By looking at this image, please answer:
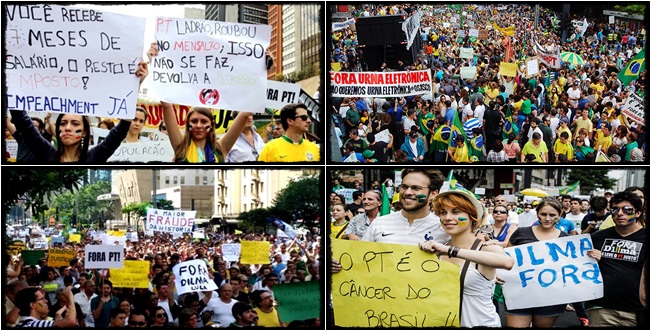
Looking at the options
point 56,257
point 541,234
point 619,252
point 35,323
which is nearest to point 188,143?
point 56,257

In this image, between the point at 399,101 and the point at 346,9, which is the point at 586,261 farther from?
the point at 346,9

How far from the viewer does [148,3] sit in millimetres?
8156

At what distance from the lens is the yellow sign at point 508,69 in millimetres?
8414

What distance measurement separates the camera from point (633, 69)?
27.5ft

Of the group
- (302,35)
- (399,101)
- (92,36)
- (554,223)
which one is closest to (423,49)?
(399,101)

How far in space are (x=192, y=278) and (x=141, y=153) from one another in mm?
1225

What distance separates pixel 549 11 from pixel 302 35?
227cm

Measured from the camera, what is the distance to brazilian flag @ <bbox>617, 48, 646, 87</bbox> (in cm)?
835

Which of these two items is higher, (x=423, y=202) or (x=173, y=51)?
(x=173, y=51)

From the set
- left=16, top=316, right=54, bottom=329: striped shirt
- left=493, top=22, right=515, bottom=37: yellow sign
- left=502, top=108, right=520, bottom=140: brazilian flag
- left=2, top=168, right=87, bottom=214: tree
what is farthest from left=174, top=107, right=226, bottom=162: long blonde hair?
left=493, top=22, right=515, bottom=37: yellow sign

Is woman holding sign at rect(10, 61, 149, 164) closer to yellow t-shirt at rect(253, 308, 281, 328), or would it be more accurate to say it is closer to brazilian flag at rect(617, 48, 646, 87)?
yellow t-shirt at rect(253, 308, 281, 328)

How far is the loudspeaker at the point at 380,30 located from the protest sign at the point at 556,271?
2176 mm

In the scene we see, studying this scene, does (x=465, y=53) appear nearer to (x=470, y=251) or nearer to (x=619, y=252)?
(x=470, y=251)

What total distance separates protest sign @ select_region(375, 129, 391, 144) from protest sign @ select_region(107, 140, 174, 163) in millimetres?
1907
